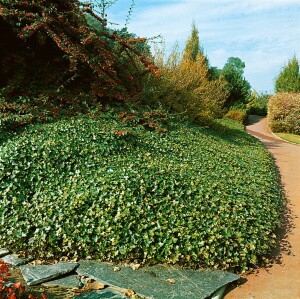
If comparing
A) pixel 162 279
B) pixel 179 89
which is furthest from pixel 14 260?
pixel 179 89

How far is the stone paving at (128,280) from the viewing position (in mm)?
3951

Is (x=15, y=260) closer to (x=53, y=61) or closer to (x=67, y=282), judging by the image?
(x=67, y=282)

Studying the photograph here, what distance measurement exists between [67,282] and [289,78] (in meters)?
31.7

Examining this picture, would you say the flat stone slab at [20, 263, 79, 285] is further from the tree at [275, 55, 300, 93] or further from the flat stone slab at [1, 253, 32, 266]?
the tree at [275, 55, 300, 93]

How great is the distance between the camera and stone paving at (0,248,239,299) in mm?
3951

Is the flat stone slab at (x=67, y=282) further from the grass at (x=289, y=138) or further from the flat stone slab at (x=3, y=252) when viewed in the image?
the grass at (x=289, y=138)

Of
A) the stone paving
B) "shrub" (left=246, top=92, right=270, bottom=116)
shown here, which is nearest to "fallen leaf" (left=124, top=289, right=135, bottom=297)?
the stone paving

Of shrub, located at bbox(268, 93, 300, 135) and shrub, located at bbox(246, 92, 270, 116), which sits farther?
shrub, located at bbox(246, 92, 270, 116)

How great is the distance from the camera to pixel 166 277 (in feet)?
14.0

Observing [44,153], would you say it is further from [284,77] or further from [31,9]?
[284,77]

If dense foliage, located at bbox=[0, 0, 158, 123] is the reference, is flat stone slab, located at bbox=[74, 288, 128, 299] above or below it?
below

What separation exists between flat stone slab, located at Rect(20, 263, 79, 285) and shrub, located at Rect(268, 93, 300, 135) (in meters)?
19.1

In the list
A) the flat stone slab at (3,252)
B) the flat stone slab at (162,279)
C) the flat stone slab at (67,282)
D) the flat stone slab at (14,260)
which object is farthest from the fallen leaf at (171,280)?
the flat stone slab at (3,252)

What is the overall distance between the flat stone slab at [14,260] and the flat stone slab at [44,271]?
5.9 inches
